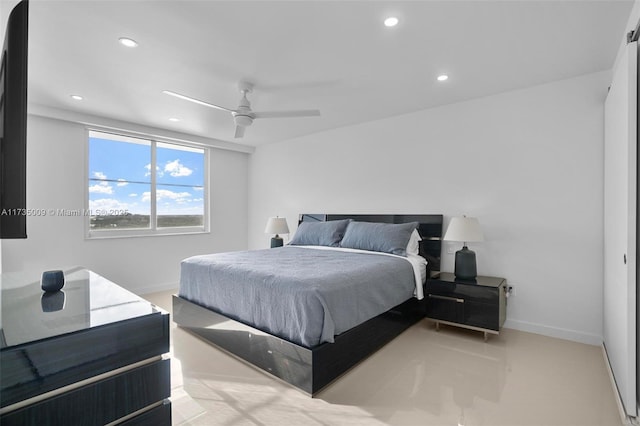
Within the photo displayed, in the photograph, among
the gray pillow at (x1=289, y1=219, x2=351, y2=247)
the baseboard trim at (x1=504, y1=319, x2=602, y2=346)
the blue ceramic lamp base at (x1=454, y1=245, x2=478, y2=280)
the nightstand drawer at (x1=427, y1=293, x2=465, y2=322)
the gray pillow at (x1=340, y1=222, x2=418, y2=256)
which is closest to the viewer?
the baseboard trim at (x1=504, y1=319, x2=602, y2=346)

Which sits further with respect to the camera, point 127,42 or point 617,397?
point 127,42

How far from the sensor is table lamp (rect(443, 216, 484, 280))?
Result: 3.16 metres

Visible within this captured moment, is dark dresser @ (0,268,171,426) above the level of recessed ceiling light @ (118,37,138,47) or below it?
below

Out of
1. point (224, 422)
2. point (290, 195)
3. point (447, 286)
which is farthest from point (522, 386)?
point (290, 195)

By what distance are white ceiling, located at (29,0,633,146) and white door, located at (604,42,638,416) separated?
57 centimetres

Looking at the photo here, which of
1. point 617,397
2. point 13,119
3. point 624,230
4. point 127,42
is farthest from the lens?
point 127,42

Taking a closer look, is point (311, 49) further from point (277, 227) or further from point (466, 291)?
point (277, 227)

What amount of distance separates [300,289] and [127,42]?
232 cm

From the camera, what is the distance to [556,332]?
3.10 metres

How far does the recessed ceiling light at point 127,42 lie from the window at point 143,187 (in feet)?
8.66

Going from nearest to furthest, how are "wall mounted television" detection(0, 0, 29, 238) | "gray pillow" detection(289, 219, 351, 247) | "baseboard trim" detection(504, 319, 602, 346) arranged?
"wall mounted television" detection(0, 0, 29, 238) → "baseboard trim" detection(504, 319, 602, 346) → "gray pillow" detection(289, 219, 351, 247)

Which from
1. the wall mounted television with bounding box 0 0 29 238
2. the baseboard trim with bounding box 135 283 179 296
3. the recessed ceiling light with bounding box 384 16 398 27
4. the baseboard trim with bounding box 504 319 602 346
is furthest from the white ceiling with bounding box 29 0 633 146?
the baseboard trim with bounding box 135 283 179 296

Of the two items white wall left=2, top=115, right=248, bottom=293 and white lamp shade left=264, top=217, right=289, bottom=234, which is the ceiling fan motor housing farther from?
white wall left=2, top=115, right=248, bottom=293

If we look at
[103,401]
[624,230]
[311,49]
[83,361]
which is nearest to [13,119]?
[83,361]
